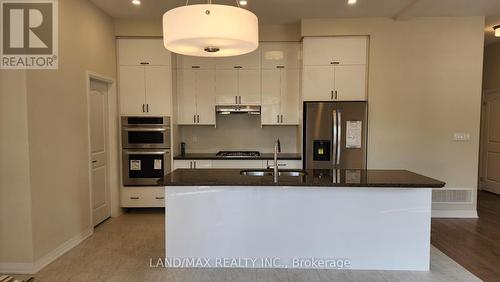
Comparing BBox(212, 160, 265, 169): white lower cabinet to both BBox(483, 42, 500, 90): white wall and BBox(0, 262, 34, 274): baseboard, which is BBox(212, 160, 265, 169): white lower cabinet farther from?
BBox(483, 42, 500, 90): white wall

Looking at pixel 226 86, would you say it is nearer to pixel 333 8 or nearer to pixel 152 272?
pixel 333 8

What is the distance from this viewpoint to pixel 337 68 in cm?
461

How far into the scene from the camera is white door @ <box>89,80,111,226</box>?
414 centimetres

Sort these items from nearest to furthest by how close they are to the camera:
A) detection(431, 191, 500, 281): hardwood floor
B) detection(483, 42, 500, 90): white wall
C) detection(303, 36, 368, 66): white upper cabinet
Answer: detection(431, 191, 500, 281): hardwood floor
detection(303, 36, 368, 66): white upper cabinet
detection(483, 42, 500, 90): white wall

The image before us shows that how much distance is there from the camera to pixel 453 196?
461 cm

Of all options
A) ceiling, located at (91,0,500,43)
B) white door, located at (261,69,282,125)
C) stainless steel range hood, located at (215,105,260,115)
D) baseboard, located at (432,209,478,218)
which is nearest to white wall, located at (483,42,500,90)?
ceiling, located at (91,0,500,43)

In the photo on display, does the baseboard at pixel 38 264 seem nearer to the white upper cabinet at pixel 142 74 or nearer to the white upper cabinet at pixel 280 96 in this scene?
the white upper cabinet at pixel 142 74

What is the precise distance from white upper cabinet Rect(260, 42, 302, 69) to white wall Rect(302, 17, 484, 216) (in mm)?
403

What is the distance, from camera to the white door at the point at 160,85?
15.6 feet

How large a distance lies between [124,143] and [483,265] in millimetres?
4629

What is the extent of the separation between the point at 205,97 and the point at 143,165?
1.41 meters

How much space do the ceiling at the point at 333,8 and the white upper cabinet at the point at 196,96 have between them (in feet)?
3.27

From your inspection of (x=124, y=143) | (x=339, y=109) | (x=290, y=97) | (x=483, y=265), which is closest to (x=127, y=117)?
(x=124, y=143)

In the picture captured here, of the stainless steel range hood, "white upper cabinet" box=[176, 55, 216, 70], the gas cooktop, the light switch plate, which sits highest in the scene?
"white upper cabinet" box=[176, 55, 216, 70]
